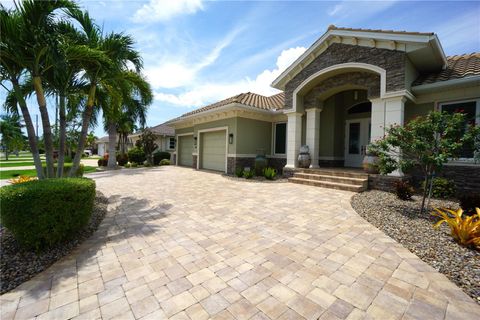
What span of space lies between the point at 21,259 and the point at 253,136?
10.3m

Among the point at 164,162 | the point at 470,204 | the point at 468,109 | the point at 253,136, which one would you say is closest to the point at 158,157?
the point at 164,162

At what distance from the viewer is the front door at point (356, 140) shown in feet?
34.7

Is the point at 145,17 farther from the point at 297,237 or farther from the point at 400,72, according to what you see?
the point at 400,72

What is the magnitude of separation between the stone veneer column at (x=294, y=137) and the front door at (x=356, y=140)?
9.60 ft

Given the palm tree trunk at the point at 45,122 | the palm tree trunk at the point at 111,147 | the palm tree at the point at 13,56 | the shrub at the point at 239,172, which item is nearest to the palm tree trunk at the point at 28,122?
the palm tree at the point at 13,56

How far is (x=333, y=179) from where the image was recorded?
27.1 ft

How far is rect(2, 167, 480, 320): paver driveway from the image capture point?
211cm

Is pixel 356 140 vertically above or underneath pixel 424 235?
above

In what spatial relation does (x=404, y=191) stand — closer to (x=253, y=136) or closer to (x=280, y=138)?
(x=280, y=138)

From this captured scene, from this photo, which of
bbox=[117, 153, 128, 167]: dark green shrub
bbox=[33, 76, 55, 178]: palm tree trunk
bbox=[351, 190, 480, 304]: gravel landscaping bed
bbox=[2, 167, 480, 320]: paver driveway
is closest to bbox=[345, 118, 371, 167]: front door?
bbox=[351, 190, 480, 304]: gravel landscaping bed

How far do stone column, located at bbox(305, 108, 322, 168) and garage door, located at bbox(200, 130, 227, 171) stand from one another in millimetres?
5036

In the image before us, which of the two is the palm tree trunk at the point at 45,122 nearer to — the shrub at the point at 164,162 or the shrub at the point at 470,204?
the shrub at the point at 470,204

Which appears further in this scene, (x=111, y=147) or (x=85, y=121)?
(x=111, y=147)

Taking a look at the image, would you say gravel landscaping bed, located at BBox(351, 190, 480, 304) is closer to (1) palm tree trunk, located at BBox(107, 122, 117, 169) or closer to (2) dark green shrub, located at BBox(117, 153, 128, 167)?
(1) palm tree trunk, located at BBox(107, 122, 117, 169)
